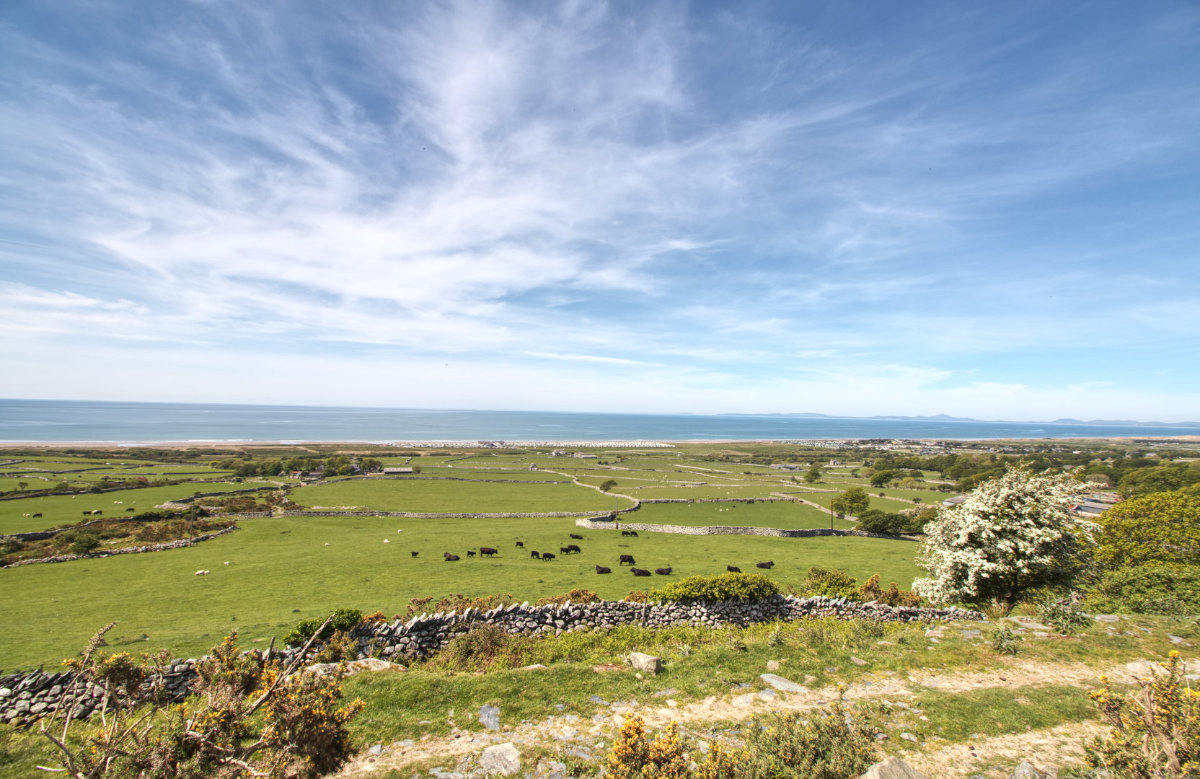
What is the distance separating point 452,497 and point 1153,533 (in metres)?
71.1

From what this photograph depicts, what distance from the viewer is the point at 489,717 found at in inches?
420

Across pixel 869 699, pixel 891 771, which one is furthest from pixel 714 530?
pixel 891 771

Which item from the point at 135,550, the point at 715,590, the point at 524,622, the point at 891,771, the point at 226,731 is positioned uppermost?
the point at 226,731

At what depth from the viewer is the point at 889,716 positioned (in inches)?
410

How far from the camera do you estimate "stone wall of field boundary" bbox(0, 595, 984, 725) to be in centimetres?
1196

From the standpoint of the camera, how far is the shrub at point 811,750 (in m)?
7.59

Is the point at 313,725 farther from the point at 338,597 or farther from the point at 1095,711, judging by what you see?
the point at 338,597

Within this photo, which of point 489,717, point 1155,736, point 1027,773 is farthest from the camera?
point 489,717

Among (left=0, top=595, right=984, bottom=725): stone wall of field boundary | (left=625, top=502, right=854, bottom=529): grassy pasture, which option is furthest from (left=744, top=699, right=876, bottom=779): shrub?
(left=625, top=502, right=854, bottom=529): grassy pasture

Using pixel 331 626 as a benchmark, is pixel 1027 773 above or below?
above

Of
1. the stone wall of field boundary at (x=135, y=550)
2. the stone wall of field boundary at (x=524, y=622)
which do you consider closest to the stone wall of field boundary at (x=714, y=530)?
the stone wall of field boundary at (x=524, y=622)

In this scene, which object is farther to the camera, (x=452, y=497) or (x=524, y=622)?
(x=452, y=497)

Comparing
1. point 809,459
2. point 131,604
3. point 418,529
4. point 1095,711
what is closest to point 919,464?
point 809,459

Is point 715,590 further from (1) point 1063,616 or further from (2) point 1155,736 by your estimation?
(2) point 1155,736
